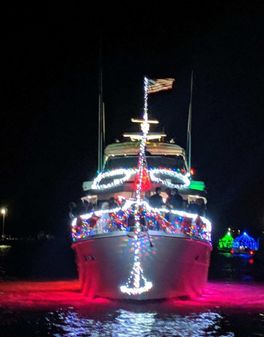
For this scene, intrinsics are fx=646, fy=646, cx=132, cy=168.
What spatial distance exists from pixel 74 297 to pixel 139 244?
3.56 meters

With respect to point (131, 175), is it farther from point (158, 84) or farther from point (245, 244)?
point (245, 244)

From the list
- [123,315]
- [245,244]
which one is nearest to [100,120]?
[123,315]

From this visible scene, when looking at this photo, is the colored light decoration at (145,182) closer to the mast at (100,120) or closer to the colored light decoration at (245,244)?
the mast at (100,120)

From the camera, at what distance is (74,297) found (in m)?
19.0

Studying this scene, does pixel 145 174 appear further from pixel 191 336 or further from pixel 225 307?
pixel 191 336

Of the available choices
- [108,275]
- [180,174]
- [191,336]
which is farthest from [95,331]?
[180,174]

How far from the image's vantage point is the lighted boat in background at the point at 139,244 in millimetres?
16672

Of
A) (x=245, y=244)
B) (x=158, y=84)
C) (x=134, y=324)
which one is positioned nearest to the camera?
(x=134, y=324)

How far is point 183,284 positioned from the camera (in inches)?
691

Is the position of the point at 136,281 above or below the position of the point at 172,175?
below

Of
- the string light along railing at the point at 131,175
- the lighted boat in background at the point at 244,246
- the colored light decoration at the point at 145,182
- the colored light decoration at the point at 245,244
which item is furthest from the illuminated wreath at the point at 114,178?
the colored light decoration at the point at 245,244

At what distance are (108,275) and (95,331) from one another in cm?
365

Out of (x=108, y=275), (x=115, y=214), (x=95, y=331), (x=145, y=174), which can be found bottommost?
(x=95, y=331)

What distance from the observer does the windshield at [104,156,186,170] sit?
22.2 metres
